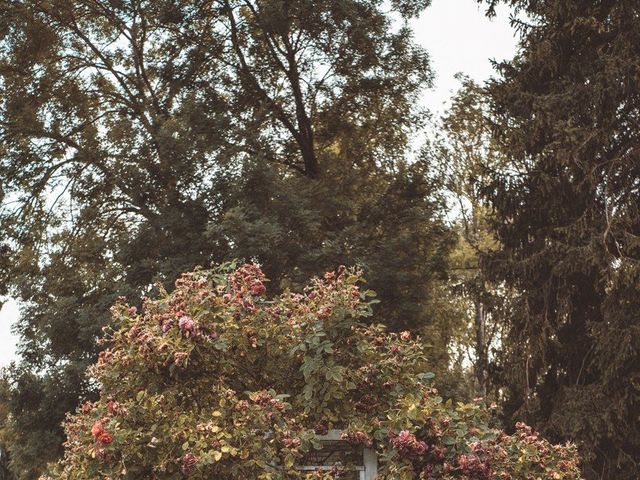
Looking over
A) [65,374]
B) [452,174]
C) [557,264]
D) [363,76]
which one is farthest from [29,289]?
[452,174]

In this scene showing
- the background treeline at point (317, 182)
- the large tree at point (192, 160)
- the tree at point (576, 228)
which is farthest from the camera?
the large tree at point (192, 160)

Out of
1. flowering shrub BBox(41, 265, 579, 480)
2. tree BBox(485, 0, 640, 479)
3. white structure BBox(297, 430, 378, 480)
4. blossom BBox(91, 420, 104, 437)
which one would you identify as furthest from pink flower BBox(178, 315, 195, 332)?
tree BBox(485, 0, 640, 479)

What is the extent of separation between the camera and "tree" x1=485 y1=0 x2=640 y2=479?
11.3 m

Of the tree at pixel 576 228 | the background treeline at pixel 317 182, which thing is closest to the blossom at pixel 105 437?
the background treeline at pixel 317 182

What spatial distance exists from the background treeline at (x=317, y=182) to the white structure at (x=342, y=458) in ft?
22.0

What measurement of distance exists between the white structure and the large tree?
6885mm

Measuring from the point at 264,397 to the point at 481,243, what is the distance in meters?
18.2

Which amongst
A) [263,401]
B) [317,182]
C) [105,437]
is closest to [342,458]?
[263,401]

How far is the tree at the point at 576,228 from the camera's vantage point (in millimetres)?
11266

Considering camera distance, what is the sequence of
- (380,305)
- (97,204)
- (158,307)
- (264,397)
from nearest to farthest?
Result: (264,397) < (158,307) < (380,305) < (97,204)

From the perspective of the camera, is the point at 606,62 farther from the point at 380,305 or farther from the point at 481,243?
the point at 481,243

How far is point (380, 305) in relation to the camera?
13.9m

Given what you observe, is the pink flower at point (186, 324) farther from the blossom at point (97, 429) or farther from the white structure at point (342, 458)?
the white structure at point (342, 458)

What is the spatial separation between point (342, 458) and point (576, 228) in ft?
24.8
